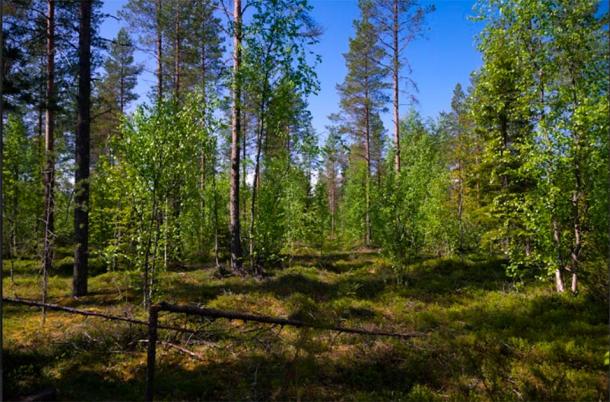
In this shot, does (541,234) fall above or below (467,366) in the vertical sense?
above

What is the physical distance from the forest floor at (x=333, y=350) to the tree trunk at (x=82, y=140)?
36.2 inches

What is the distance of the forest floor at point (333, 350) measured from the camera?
5441 mm

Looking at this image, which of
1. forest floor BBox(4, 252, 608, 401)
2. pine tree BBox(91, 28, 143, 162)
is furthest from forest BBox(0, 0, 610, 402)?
pine tree BBox(91, 28, 143, 162)

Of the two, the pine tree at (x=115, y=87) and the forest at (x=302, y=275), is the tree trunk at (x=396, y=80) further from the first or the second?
the pine tree at (x=115, y=87)

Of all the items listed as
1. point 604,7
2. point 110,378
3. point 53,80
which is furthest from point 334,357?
point 53,80

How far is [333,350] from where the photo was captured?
6965 millimetres

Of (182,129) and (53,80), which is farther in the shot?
(53,80)

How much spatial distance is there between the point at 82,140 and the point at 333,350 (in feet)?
32.3

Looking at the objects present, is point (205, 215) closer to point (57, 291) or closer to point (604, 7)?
point (57, 291)

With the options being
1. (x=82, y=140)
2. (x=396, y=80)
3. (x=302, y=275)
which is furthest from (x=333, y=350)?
(x=396, y=80)

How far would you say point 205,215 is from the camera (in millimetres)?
18641

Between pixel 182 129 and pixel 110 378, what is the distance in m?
5.40

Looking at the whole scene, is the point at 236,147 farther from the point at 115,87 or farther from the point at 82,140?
the point at 115,87

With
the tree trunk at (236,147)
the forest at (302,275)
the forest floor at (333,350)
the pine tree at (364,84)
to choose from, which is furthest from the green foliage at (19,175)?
the pine tree at (364,84)
